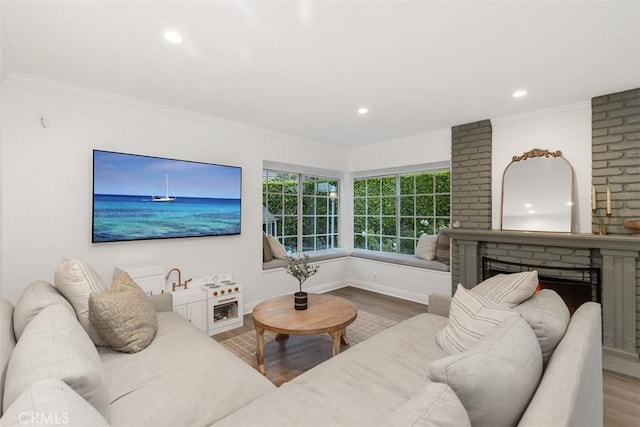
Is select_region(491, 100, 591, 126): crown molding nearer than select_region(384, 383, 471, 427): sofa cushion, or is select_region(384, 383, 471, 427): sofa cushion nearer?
select_region(384, 383, 471, 427): sofa cushion

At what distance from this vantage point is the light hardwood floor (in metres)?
1.96

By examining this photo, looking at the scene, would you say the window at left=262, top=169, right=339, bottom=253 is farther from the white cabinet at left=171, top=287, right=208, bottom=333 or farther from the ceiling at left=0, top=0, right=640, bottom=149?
the ceiling at left=0, top=0, right=640, bottom=149

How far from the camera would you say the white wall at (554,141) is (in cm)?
304

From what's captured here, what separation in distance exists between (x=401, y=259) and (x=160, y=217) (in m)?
3.33

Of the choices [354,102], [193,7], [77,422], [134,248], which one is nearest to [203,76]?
[193,7]

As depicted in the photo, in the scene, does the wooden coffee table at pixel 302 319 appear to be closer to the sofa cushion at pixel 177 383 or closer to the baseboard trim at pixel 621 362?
the sofa cushion at pixel 177 383

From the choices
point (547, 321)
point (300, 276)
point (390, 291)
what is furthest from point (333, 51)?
point (390, 291)

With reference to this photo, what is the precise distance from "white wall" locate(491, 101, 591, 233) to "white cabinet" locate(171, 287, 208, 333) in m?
3.51

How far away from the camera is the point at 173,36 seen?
6.19ft

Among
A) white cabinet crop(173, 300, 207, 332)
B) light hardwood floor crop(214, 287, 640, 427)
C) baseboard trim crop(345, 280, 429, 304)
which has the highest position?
white cabinet crop(173, 300, 207, 332)

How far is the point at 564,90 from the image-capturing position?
8.97 feet

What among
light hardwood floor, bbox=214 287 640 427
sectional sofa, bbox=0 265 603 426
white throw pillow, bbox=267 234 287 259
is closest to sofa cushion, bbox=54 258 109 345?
sectional sofa, bbox=0 265 603 426

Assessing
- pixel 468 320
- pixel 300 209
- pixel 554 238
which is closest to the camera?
pixel 468 320

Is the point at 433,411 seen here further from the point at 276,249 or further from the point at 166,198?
the point at 276,249
